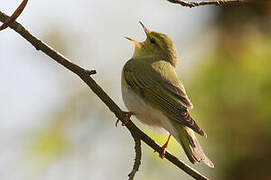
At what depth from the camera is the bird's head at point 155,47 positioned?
5.14m

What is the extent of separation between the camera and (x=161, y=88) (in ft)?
14.2

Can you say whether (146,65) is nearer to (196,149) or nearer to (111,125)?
(111,125)

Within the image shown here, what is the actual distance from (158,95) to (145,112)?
18 cm

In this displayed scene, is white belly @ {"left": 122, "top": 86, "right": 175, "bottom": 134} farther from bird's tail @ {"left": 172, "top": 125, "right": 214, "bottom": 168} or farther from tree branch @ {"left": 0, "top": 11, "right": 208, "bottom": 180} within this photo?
tree branch @ {"left": 0, "top": 11, "right": 208, "bottom": 180}

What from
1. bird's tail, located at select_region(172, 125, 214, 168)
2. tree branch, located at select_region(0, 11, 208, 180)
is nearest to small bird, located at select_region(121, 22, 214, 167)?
bird's tail, located at select_region(172, 125, 214, 168)

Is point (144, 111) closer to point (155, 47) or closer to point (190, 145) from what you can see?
point (190, 145)

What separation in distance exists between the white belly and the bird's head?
0.94 meters

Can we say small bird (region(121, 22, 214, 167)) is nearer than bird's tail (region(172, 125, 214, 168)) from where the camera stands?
No

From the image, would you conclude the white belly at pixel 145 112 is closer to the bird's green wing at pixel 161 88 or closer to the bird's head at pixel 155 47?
the bird's green wing at pixel 161 88

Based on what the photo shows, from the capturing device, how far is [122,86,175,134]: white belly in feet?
13.2

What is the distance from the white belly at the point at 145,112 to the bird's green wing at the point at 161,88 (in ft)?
0.11

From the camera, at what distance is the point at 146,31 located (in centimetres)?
520

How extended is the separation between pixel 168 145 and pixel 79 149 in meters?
1.03

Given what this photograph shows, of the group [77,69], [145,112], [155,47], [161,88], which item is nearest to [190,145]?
[145,112]
